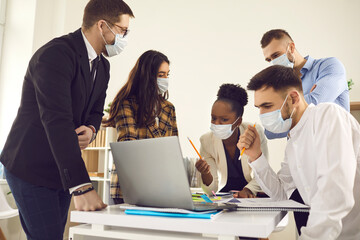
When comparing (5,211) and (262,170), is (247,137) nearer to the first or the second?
(262,170)

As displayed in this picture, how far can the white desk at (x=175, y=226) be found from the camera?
0.65 meters

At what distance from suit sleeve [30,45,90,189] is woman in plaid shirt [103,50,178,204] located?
1.58ft

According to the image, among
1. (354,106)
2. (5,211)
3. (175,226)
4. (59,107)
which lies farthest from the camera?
(354,106)

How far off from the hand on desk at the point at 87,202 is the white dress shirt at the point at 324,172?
1.85 feet

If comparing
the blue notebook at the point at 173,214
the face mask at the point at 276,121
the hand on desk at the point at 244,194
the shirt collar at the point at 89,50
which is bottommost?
the hand on desk at the point at 244,194

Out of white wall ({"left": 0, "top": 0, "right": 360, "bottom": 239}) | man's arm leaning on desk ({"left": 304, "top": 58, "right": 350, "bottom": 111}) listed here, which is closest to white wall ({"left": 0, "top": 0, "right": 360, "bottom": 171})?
white wall ({"left": 0, "top": 0, "right": 360, "bottom": 239})

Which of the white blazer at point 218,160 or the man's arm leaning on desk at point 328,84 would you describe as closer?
the man's arm leaning on desk at point 328,84

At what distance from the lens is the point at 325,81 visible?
174 cm

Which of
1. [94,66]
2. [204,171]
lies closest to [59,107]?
[94,66]

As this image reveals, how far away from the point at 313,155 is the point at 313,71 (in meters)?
1.01

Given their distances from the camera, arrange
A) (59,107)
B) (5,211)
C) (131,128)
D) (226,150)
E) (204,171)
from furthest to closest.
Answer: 1. (5,211)
2. (226,150)
3. (204,171)
4. (131,128)
5. (59,107)

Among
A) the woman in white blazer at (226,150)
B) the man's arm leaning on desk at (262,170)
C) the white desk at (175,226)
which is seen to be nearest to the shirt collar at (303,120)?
the man's arm leaning on desk at (262,170)

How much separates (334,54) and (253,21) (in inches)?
41.1

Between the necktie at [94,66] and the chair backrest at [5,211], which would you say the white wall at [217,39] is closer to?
the chair backrest at [5,211]
